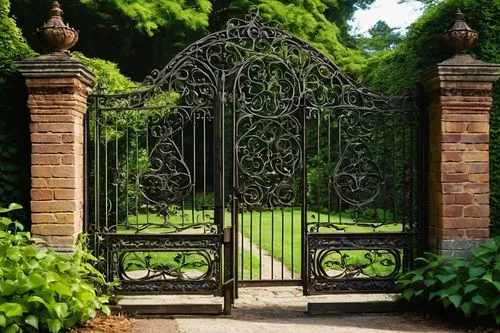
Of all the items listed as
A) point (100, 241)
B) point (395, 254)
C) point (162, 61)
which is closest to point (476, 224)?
point (395, 254)

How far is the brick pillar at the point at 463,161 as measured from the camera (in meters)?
6.36

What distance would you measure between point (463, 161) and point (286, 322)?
2.35 meters

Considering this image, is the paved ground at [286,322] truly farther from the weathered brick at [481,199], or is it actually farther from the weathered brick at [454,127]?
the weathered brick at [454,127]

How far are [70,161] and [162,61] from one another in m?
16.1

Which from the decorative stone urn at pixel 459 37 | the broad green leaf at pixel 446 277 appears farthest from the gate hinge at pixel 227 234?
the decorative stone urn at pixel 459 37

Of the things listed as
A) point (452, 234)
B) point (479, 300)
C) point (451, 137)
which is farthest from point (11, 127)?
point (479, 300)

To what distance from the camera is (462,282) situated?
6.05 meters

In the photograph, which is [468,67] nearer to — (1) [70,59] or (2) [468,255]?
(2) [468,255]

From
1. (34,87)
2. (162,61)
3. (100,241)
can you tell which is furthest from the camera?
(162,61)

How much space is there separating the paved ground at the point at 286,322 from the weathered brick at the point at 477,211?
1091 mm

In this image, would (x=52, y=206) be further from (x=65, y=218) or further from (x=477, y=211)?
(x=477, y=211)

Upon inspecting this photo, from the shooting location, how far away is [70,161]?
240 inches

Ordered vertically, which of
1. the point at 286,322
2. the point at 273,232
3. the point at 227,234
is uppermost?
the point at 227,234

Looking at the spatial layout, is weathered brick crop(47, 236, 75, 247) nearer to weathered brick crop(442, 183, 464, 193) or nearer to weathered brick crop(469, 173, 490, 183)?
weathered brick crop(442, 183, 464, 193)
